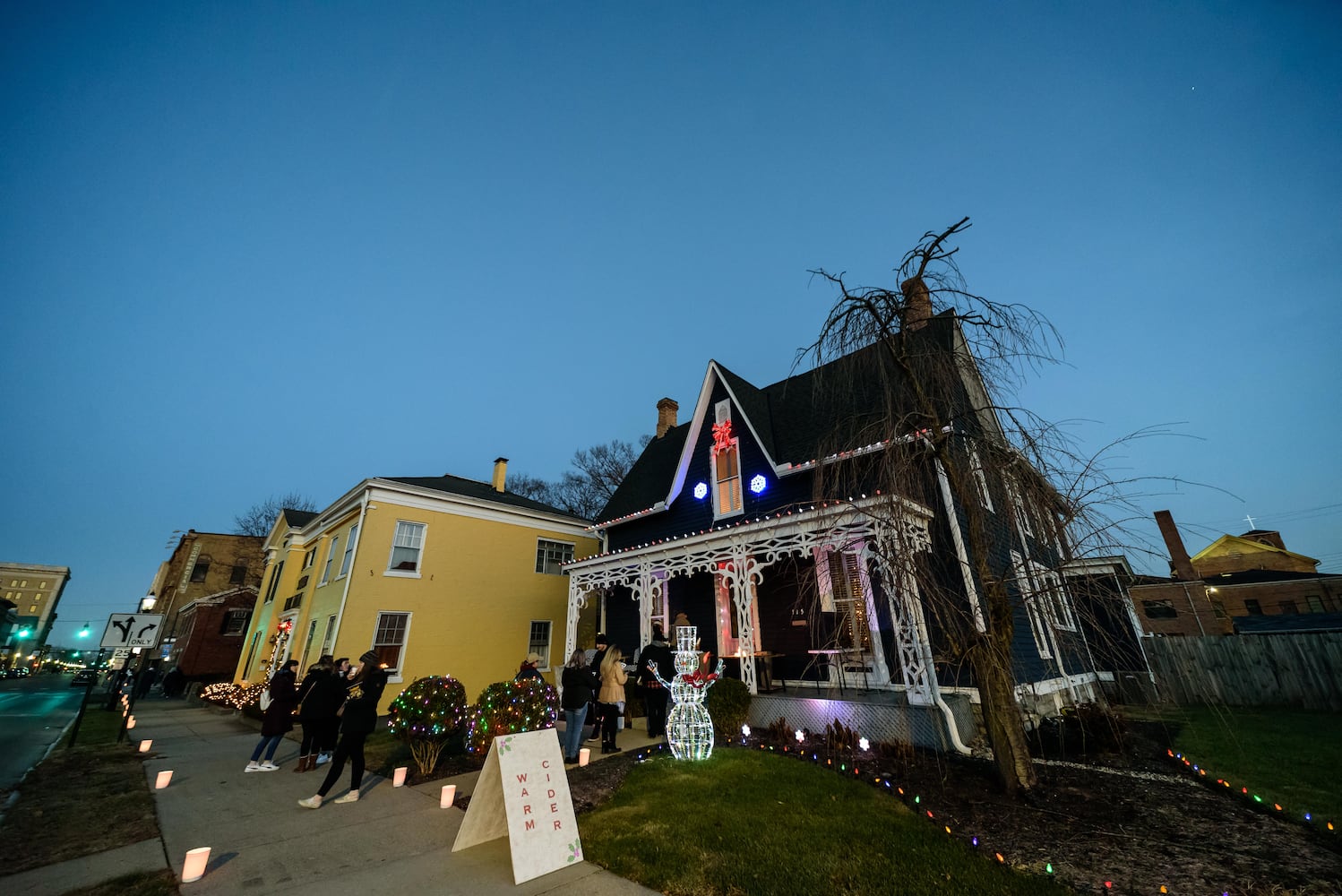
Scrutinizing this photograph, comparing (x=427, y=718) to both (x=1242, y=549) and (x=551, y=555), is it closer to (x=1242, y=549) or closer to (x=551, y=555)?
(x=551, y=555)

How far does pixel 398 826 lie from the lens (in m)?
5.57

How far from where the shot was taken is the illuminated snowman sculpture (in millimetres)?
7605

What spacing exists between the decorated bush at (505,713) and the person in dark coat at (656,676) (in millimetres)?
1888

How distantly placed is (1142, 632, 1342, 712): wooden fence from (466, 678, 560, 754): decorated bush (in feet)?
44.3

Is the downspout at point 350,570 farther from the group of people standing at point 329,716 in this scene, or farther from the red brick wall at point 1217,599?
the red brick wall at point 1217,599

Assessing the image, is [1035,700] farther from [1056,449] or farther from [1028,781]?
[1056,449]

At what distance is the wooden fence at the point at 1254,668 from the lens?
11.9 metres

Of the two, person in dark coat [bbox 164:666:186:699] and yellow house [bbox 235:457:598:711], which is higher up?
yellow house [bbox 235:457:598:711]

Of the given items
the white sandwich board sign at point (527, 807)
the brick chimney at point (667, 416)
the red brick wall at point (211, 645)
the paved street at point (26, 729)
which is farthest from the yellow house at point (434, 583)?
the red brick wall at point (211, 645)

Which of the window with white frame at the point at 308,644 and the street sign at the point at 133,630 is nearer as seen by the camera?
the street sign at the point at 133,630

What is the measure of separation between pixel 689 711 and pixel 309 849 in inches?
186

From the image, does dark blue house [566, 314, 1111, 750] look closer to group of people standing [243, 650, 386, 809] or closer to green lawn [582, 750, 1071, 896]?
green lawn [582, 750, 1071, 896]

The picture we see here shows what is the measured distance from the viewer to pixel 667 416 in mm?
21250

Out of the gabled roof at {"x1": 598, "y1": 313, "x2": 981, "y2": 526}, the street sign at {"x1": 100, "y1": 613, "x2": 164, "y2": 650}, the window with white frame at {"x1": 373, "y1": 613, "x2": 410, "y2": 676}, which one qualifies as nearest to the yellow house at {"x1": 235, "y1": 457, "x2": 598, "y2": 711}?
the window with white frame at {"x1": 373, "y1": 613, "x2": 410, "y2": 676}
